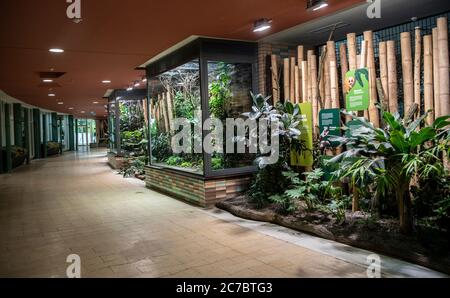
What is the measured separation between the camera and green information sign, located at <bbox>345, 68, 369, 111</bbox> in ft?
16.3

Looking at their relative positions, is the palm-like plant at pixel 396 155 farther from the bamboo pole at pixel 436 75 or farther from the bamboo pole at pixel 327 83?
the bamboo pole at pixel 327 83

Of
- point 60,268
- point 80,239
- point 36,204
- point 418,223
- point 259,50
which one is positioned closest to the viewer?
point 60,268

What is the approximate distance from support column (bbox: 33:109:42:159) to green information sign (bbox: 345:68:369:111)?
1785 centimetres

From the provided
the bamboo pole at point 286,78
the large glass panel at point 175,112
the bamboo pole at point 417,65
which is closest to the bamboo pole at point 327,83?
the bamboo pole at point 286,78

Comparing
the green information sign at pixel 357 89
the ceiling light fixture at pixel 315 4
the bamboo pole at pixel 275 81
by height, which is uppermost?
the ceiling light fixture at pixel 315 4

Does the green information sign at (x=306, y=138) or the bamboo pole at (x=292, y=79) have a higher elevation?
the bamboo pole at (x=292, y=79)

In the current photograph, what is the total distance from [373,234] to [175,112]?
5.94 meters

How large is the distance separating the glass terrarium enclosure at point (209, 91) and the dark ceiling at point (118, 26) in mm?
344

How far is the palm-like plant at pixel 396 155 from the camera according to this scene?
143 inches

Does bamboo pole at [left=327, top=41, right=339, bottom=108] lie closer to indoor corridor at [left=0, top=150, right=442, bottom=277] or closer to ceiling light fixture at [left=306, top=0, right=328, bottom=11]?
ceiling light fixture at [left=306, top=0, right=328, bottom=11]

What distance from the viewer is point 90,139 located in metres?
38.6
